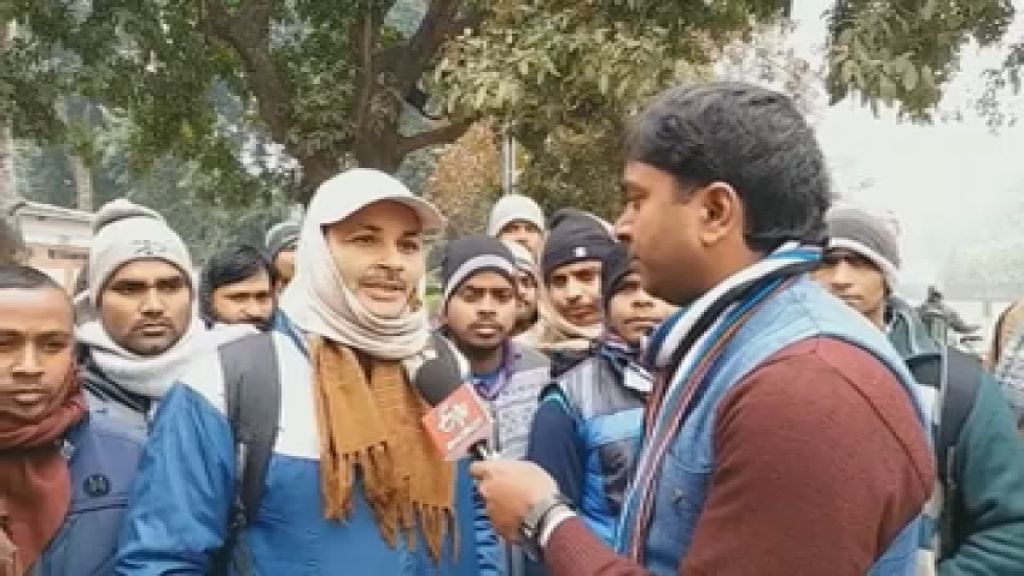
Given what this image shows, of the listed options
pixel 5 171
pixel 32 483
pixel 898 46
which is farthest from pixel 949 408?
pixel 5 171

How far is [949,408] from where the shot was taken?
3.12 m

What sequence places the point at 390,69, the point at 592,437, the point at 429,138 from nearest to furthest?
the point at 592,437 → the point at 390,69 → the point at 429,138

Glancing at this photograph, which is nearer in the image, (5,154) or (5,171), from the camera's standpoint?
(5,154)

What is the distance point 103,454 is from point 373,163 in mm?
7631

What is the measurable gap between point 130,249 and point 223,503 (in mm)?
1381

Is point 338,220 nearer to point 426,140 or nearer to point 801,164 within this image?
point 801,164

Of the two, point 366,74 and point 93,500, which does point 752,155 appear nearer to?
point 93,500

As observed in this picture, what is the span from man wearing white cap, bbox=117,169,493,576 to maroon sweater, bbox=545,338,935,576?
1146 mm

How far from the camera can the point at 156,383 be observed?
3361 millimetres

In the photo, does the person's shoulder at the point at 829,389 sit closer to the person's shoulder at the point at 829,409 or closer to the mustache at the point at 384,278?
the person's shoulder at the point at 829,409

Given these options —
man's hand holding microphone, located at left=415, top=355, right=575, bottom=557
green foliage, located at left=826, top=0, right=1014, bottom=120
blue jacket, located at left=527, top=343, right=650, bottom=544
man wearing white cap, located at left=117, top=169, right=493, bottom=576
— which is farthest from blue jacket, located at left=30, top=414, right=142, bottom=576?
green foliage, located at left=826, top=0, right=1014, bottom=120

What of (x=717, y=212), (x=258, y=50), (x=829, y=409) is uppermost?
(x=258, y=50)

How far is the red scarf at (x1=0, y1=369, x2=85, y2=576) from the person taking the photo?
2615mm

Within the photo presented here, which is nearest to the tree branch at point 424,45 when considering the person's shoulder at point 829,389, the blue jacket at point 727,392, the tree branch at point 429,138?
the tree branch at point 429,138
